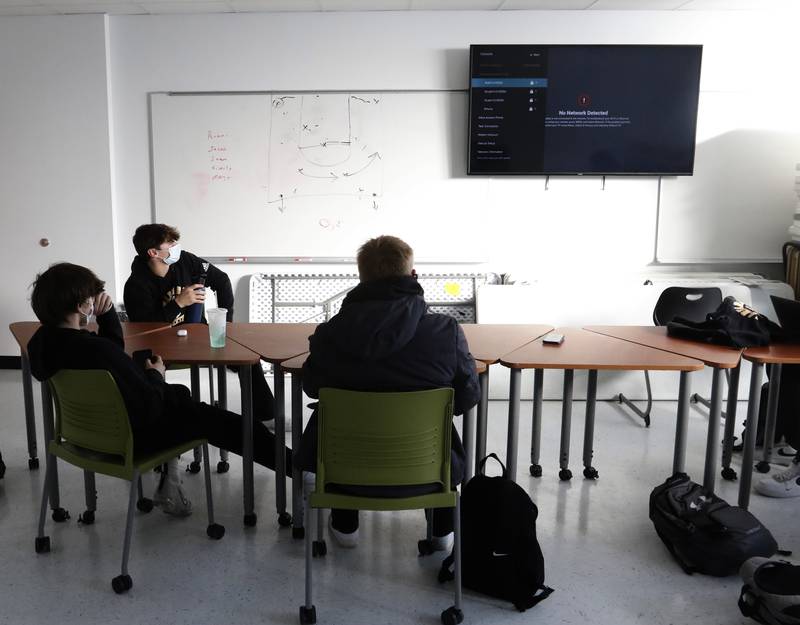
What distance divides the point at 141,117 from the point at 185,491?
9.39 feet

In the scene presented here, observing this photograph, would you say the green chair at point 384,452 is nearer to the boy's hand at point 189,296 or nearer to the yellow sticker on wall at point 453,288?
the boy's hand at point 189,296

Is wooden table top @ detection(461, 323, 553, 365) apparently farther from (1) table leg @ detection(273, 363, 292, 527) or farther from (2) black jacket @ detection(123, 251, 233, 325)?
(2) black jacket @ detection(123, 251, 233, 325)

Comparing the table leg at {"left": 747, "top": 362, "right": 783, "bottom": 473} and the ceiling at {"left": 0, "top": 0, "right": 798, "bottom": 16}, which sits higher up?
the ceiling at {"left": 0, "top": 0, "right": 798, "bottom": 16}

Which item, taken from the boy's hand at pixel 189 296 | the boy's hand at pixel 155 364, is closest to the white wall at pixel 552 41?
the boy's hand at pixel 189 296

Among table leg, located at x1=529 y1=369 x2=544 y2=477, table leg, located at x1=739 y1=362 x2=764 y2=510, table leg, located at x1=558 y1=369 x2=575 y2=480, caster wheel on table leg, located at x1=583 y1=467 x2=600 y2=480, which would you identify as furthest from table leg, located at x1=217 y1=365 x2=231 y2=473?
table leg, located at x1=739 y1=362 x2=764 y2=510

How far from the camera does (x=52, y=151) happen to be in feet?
15.7

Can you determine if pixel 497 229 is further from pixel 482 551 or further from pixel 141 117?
pixel 482 551

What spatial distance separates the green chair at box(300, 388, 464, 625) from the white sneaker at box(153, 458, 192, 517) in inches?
35.1

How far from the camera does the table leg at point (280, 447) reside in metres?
2.61

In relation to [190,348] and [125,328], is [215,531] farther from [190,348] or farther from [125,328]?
[125,328]

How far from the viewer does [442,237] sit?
4773mm

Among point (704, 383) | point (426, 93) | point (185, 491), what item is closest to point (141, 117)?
point (426, 93)

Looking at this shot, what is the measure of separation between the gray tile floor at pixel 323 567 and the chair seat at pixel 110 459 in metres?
0.37

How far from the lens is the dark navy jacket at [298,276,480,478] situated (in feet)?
6.68
